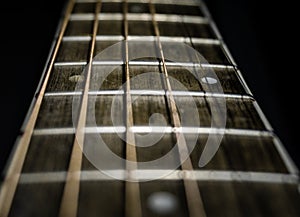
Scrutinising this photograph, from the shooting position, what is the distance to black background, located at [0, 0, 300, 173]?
5.87 ft

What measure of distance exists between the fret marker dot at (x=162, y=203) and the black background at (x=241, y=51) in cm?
109

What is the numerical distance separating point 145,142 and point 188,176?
0.15m

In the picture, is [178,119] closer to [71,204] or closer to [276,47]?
[71,204]

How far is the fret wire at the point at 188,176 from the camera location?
2.52 feet

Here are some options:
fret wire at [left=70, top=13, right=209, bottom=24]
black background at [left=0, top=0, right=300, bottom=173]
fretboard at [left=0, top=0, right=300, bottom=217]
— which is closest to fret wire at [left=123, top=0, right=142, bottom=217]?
fretboard at [left=0, top=0, right=300, bottom=217]

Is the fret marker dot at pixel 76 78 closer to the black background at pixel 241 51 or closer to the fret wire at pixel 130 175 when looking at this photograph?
the fret wire at pixel 130 175

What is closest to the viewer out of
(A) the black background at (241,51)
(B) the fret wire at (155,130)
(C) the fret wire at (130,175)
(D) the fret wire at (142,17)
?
(C) the fret wire at (130,175)

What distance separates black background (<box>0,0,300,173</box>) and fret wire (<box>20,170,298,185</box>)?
3.00ft

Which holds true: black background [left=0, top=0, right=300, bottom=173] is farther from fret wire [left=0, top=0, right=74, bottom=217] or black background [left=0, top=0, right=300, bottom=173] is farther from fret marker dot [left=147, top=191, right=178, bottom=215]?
fret marker dot [left=147, top=191, right=178, bottom=215]

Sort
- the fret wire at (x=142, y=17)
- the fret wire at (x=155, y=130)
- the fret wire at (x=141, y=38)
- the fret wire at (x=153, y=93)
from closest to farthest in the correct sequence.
→ the fret wire at (x=155, y=130) → the fret wire at (x=153, y=93) → the fret wire at (x=141, y=38) → the fret wire at (x=142, y=17)

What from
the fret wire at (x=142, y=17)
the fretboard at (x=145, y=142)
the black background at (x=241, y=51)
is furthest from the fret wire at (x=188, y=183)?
the black background at (x=241, y=51)

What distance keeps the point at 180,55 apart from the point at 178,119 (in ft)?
1.43

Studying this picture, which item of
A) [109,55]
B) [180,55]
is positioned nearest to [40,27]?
[109,55]

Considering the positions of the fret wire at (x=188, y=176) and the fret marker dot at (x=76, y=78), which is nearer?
the fret wire at (x=188, y=176)
